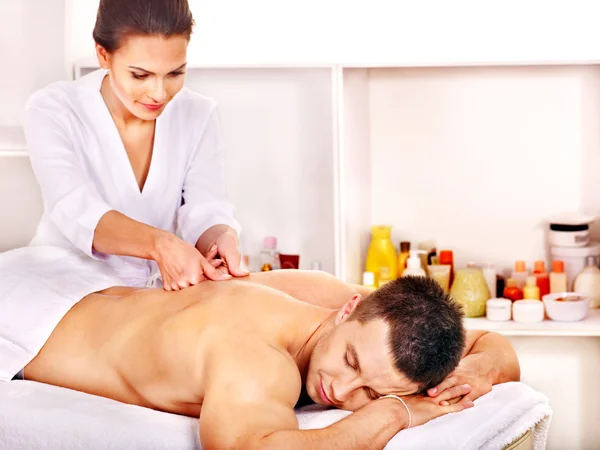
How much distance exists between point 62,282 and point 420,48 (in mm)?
1345

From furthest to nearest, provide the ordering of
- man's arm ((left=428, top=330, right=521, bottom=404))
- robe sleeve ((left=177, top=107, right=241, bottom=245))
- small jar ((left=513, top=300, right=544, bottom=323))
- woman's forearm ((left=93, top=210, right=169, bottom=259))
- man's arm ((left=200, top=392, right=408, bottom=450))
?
small jar ((left=513, top=300, right=544, bottom=323)) < robe sleeve ((left=177, top=107, right=241, bottom=245)) < woman's forearm ((left=93, top=210, right=169, bottom=259)) < man's arm ((left=428, top=330, right=521, bottom=404)) < man's arm ((left=200, top=392, right=408, bottom=450))

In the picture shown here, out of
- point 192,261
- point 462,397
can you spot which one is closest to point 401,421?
point 462,397

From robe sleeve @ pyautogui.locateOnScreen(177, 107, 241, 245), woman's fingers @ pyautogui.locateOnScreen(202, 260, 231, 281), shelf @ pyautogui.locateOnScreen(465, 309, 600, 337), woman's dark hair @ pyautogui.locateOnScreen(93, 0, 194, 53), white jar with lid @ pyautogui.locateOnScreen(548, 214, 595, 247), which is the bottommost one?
shelf @ pyautogui.locateOnScreen(465, 309, 600, 337)

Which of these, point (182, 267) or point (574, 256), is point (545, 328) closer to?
point (574, 256)

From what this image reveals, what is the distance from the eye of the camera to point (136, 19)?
2213mm

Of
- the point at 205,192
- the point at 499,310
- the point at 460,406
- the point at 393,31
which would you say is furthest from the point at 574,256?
the point at 460,406

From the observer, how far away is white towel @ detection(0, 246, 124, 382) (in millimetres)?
1940

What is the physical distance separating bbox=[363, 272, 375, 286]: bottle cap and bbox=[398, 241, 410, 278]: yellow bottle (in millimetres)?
164

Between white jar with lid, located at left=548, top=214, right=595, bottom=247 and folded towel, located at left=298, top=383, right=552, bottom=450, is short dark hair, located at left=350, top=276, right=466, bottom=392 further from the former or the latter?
white jar with lid, located at left=548, top=214, right=595, bottom=247

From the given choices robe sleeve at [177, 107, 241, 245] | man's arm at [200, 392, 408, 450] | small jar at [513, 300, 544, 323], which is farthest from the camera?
small jar at [513, 300, 544, 323]

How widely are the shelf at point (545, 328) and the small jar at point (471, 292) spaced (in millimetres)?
69

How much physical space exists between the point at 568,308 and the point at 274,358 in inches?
60.0

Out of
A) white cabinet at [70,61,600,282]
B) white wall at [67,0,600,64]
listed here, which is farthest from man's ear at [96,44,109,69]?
white cabinet at [70,61,600,282]

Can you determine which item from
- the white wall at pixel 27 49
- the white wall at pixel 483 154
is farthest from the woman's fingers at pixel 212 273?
the white wall at pixel 483 154
